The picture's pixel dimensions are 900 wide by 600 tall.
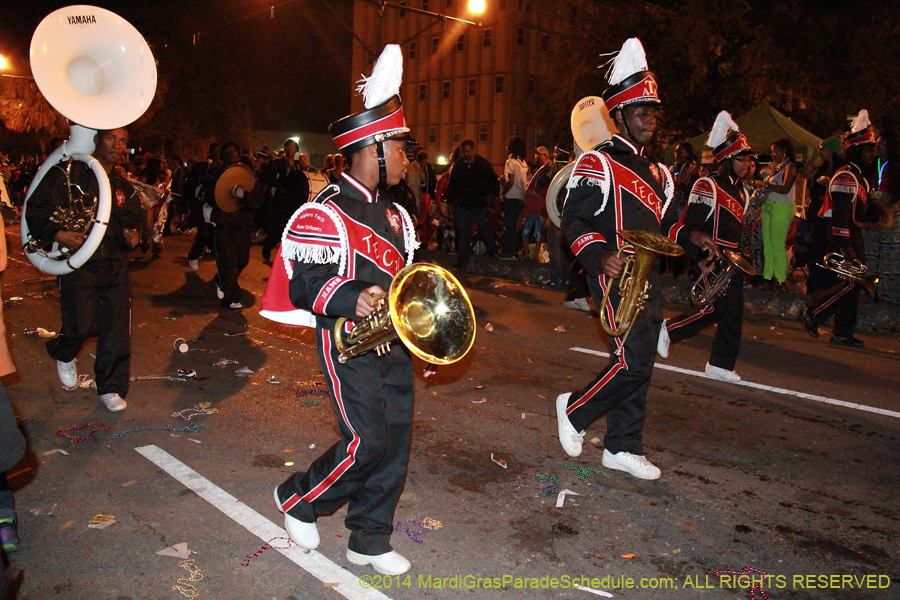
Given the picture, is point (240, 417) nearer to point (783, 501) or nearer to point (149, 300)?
point (783, 501)

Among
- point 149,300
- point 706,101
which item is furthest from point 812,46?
point 149,300

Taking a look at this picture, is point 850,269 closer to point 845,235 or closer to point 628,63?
point 845,235

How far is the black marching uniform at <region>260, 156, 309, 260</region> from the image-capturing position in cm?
1295

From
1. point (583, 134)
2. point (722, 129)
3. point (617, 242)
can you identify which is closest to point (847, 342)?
point (722, 129)

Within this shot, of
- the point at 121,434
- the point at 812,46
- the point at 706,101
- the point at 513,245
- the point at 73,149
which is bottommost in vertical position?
the point at 121,434

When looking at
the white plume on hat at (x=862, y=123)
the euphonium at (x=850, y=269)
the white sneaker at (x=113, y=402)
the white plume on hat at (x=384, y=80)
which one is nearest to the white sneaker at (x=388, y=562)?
the white plume on hat at (x=384, y=80)

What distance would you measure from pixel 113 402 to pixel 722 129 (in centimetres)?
560

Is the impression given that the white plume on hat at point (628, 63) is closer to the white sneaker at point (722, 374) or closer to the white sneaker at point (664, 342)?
the white sneaker at point (664, 342)

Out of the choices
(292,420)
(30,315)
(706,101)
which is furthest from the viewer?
(706,101)

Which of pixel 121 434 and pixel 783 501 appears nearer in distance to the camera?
pixel 783 501

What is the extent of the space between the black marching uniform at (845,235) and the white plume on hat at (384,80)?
686 cm

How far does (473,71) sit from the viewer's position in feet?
171

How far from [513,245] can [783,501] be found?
418 inches

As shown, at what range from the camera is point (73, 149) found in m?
5.76
